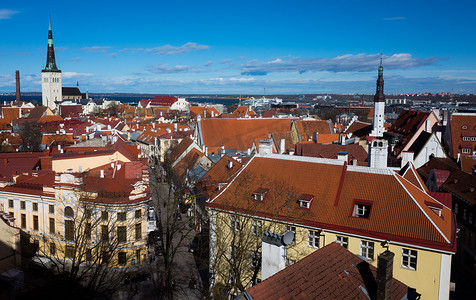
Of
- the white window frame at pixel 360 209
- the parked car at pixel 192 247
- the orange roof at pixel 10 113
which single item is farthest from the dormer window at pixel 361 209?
the orange roof at pixel 10 113

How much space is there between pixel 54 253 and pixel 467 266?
96.1ft

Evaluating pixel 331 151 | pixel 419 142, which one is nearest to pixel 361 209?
pixel 331 151

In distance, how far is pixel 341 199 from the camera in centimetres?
2291

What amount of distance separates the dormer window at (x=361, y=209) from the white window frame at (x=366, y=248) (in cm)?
143

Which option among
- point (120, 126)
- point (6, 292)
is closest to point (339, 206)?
point (6, 292)

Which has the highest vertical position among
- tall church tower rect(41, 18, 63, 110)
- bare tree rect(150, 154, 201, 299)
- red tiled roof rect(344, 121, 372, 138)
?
tall church tower rect(41, 18, 63, 110)

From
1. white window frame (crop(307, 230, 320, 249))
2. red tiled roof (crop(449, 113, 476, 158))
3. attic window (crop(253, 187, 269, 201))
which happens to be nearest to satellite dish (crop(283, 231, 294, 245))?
white window frame (crop(307, 230, 320, 249))

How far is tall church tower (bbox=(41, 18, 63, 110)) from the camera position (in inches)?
6752

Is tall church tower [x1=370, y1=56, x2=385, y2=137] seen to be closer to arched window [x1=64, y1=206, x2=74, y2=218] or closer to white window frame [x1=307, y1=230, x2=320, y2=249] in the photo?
white window frame [x1=307, y1=230, x2=320, y2=249]

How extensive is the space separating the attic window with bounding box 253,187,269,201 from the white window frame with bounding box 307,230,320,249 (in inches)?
134

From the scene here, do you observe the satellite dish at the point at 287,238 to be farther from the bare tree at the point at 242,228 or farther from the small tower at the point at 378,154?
the small tower at the point at 378,154

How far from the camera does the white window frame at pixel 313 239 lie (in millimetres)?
22297

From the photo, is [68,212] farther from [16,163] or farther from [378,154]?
[378,154]

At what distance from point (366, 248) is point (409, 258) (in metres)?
2.04
